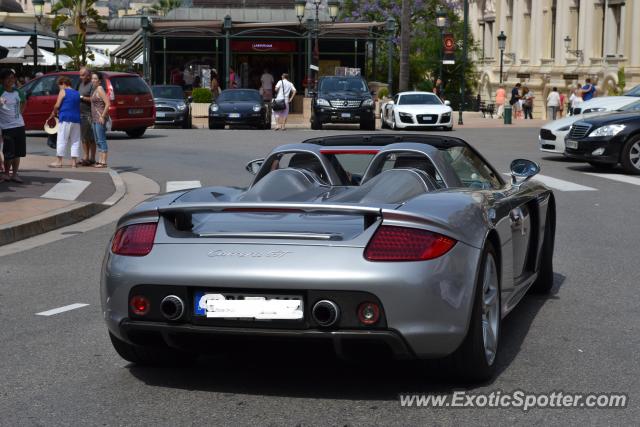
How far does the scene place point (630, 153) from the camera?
2059 centimetres

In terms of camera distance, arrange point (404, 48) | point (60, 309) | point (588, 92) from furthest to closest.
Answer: point (404, 48) → point (588, 92) → point (60, 309)

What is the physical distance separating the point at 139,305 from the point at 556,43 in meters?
56.3

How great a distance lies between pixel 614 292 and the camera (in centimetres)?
869

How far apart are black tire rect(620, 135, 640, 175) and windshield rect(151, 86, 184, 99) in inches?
767

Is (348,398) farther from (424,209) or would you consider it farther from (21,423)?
(21,423)

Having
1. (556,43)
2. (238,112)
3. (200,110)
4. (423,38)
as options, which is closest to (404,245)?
(238,112)

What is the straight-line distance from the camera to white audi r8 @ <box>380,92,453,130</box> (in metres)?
34.9

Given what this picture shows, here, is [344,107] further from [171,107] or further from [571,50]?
[571,50]

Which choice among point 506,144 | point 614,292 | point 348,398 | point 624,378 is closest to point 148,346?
point 348,398

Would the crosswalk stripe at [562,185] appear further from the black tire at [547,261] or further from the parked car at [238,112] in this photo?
the parked car at [238,112]

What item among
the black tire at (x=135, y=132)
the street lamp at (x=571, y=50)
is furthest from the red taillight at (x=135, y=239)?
the street lamp at (x=571, y=50)

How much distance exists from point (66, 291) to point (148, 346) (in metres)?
3.37

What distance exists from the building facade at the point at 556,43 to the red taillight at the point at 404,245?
45.1 m

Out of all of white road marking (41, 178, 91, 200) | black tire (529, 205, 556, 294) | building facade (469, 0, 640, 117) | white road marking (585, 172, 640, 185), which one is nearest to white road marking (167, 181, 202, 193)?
white road marking (41, 178, 91, 200)
